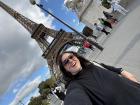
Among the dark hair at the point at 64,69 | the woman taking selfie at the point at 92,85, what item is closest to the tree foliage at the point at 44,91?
the dark hair at the point at 64,69

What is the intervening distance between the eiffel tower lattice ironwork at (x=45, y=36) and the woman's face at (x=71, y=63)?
1388 inches

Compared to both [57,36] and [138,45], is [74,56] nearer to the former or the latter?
[138,45]

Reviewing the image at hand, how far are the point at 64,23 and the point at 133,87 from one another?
2182cm

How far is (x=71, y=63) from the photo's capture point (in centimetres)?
474

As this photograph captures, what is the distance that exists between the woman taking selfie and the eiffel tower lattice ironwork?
116 ft

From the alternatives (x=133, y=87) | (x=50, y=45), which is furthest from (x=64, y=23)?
(x=133, y=87)

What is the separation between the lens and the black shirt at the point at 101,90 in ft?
13.8

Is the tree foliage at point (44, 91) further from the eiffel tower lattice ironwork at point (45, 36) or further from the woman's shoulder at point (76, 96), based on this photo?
the woman's shoulder at point (76, 96)

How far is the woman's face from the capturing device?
4680 millimetres

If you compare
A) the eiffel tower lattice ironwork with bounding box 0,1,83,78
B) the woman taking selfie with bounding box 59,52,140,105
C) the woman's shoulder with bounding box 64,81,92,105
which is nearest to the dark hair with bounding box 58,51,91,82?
the woman taking selfie with bounding box 59,52,140,105

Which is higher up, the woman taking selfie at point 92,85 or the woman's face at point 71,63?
the woman's face at point 71,63

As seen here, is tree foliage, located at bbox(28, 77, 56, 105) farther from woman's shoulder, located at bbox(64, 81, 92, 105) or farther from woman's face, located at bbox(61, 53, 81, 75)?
woman's shoulder, located at bbox(64, 81, 92, 105)

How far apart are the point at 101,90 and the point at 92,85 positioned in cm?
12

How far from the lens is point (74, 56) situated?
486 centimetres
